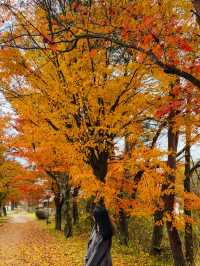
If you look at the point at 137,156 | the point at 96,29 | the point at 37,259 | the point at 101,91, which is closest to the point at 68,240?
the point at 37,259

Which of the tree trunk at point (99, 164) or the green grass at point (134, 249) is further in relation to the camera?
the green grass at point (134, 249)

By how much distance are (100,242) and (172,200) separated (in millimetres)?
4654

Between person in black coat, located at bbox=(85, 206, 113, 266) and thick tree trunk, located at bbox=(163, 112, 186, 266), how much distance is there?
3.43 meters

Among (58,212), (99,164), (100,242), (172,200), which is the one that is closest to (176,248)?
(172,200)

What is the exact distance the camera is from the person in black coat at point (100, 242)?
26.1ft

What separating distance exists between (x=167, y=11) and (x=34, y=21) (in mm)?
4018

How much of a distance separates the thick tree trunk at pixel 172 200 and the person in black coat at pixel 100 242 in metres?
3.43

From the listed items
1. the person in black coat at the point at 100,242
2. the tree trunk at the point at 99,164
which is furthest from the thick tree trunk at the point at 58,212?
the person in black coat at the point at 100,242

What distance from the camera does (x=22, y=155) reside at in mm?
22453

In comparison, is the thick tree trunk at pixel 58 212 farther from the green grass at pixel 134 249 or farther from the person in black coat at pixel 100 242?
the person in black coat at pixel 100 242

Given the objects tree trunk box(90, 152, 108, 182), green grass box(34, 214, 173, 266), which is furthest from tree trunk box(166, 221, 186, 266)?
tree trunk box(90, 152, 108, 182)

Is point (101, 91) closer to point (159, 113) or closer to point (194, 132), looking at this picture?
point (159, 113)

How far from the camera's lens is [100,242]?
26.4 ft

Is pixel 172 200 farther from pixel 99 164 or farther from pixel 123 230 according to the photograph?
pixel 123 230
